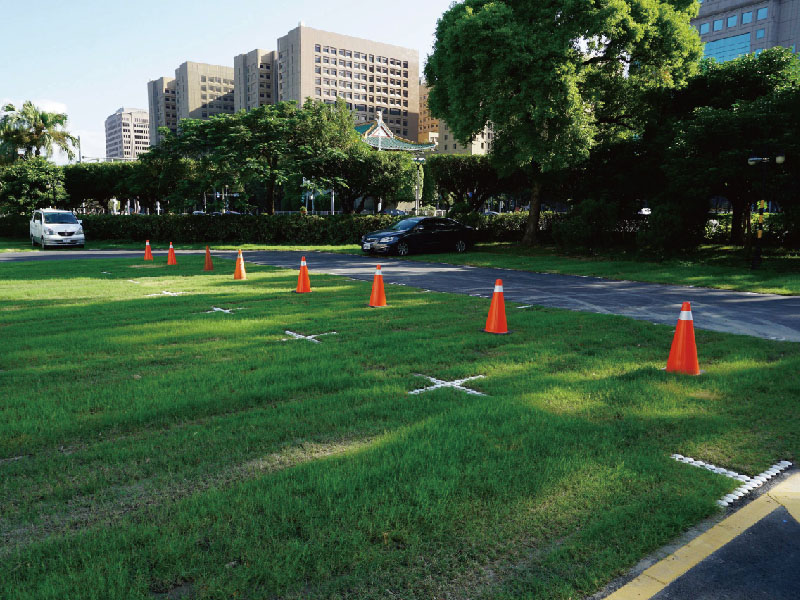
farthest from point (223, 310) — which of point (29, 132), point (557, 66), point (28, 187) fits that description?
point (29, 132)

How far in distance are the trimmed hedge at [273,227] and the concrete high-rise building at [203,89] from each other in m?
150

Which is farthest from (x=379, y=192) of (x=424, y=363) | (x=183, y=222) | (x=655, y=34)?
(x=424, y=363)

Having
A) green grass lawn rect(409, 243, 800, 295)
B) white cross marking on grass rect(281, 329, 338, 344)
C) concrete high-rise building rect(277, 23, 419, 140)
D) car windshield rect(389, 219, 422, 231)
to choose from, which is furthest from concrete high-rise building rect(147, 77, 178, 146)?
white cross marking on grass rect(281, 329, 338, 344)

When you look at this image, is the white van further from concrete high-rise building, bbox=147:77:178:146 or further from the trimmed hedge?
concrete high-rise building, bbox=147:77:178:146

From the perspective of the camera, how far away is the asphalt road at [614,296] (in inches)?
371

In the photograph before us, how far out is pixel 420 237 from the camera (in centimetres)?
2441

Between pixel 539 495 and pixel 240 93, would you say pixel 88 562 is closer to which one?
pixel 539 495

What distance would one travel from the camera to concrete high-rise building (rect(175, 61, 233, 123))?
172 m

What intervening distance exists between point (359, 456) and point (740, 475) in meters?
2.44

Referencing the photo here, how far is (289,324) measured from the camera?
28.0ft

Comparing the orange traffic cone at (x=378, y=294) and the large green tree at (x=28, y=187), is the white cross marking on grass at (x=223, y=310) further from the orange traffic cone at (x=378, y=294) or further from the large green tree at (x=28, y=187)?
the large green tree at (x=28, y=187)

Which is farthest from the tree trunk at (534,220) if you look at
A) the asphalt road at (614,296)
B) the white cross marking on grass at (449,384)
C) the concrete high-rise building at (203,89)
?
the concrete high-rise building at (203,89)

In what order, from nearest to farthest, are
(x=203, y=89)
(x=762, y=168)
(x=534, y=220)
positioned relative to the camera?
(x=762, y=168), (x=534, y=220), (x=203, y=89)

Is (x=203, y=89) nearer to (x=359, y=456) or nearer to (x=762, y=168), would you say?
(x=762, y=168)
